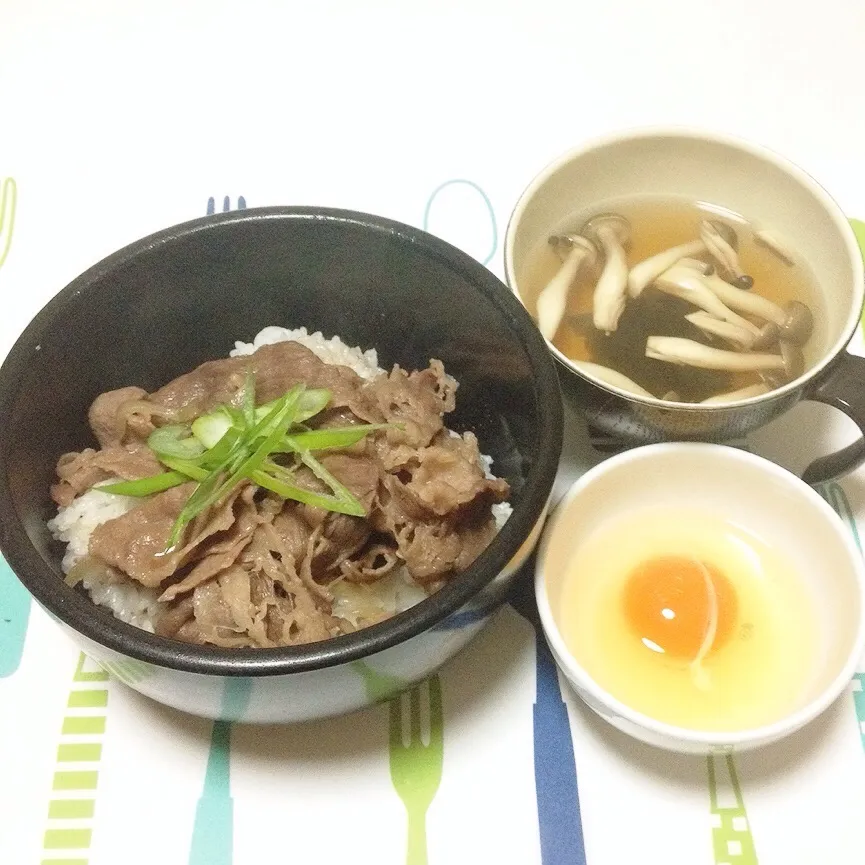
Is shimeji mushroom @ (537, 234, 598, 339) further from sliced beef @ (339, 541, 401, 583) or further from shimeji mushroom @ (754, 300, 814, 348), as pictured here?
sliced beef @ (339, 541, 401, 583)

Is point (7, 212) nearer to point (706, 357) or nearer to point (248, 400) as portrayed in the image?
point (248, 400)

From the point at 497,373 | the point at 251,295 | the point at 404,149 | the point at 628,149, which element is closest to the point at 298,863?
the point at 497,373

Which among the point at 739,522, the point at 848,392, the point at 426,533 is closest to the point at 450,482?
the point at 426,533

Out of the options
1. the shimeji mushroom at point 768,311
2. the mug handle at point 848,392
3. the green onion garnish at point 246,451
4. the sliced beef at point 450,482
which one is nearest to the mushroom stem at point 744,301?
the shimeji mushroom at point 768,311

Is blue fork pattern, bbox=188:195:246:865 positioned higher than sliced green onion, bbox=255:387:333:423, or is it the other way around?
sliced green onion, bbox=255:387:333:423

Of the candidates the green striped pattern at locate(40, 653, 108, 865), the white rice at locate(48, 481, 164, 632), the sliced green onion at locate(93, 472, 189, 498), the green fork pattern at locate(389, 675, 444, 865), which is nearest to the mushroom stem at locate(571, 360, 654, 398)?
the green fork pattern at locate(389, 675, 444, 865)

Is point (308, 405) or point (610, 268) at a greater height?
point (610, 268)
